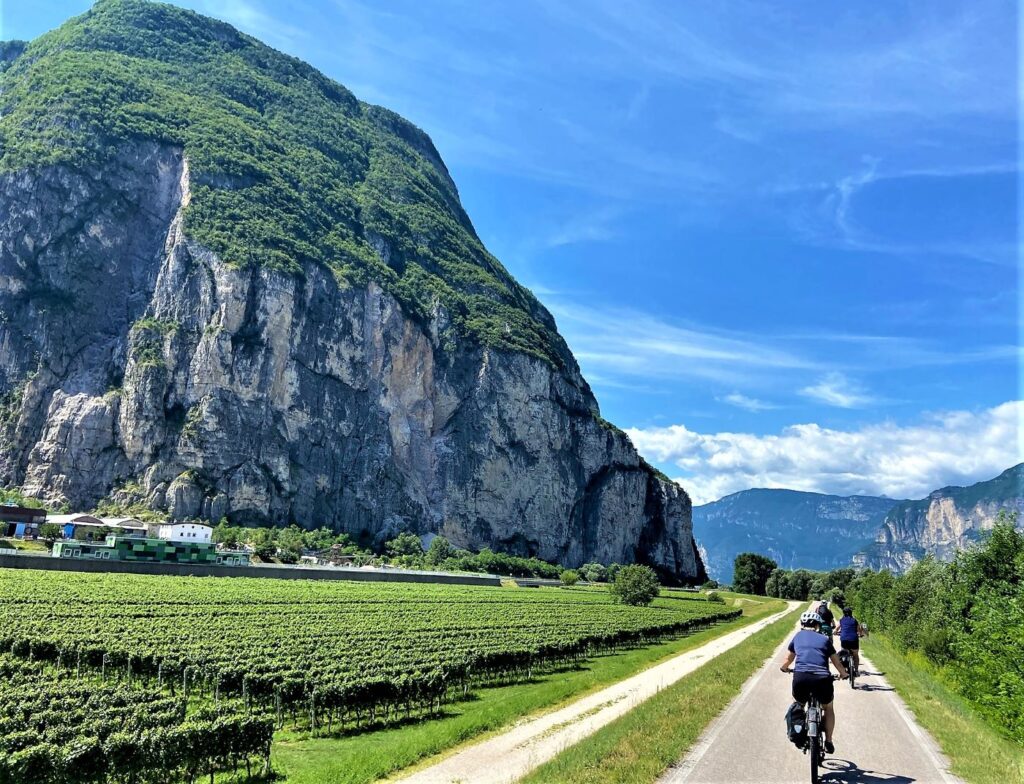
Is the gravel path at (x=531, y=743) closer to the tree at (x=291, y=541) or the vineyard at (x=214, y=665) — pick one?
the vineyard at (x=214, y=665)

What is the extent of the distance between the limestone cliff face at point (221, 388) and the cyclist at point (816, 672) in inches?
5301

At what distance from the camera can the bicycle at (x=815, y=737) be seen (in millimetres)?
10586

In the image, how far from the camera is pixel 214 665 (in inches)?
928

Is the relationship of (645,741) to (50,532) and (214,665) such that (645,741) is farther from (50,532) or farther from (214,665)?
(50,532)

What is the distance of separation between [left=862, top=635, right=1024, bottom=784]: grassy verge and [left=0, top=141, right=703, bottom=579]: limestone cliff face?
12957 cm

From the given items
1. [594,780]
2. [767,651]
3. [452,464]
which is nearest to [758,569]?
[452,464]

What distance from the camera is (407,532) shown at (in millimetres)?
154250

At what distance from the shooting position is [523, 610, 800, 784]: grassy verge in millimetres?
11477

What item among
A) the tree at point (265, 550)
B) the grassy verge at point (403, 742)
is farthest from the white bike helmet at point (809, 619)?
the tree at point (265, 550)

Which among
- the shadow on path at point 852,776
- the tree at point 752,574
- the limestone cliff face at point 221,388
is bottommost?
the tree at point 752,574

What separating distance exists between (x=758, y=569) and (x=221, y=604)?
538 feet

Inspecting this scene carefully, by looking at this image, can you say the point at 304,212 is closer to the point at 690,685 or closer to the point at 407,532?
the point at 407,532

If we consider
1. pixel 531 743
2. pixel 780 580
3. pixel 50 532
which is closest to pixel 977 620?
pixel 531 743

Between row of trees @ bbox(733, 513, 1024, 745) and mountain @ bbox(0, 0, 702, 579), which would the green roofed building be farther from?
row of trees @ bbox(733, 513, 1024, 745)
